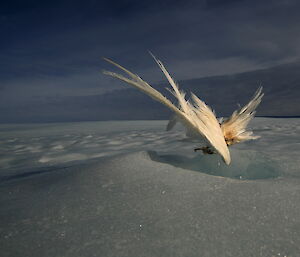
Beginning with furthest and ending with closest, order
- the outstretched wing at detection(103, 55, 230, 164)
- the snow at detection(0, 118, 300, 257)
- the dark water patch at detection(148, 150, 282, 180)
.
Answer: the dark water patch at detection(148, 150, 282, 180) < the outstretched wing at detection(103, 55, 230, 164) < the snow at detection(0, 118, 300, 257)

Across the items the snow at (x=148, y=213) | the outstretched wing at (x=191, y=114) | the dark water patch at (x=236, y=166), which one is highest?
the outstretched wing at (x=191, y=114)

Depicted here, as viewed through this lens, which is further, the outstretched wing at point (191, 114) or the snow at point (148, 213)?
the outstretched wing at point (191, 114)

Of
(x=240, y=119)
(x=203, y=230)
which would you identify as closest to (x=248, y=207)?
(x=203, y=230)

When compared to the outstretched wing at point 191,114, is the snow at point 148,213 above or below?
below

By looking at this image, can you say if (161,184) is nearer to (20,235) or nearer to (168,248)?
(168,248)

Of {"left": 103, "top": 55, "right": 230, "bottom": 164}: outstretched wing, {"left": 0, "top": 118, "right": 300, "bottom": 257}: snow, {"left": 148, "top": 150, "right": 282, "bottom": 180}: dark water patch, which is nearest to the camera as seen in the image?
{"left": 0, "top": 118, "right": 300, "bottom": 257}: snow

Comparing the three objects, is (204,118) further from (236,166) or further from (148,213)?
(148,213)

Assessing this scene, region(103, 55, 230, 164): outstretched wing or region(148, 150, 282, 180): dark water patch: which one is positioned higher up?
region(103, 55, 230, 164): outstretched wing

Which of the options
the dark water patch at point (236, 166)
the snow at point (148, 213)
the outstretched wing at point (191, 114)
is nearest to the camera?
the snow at point (148, 213)
